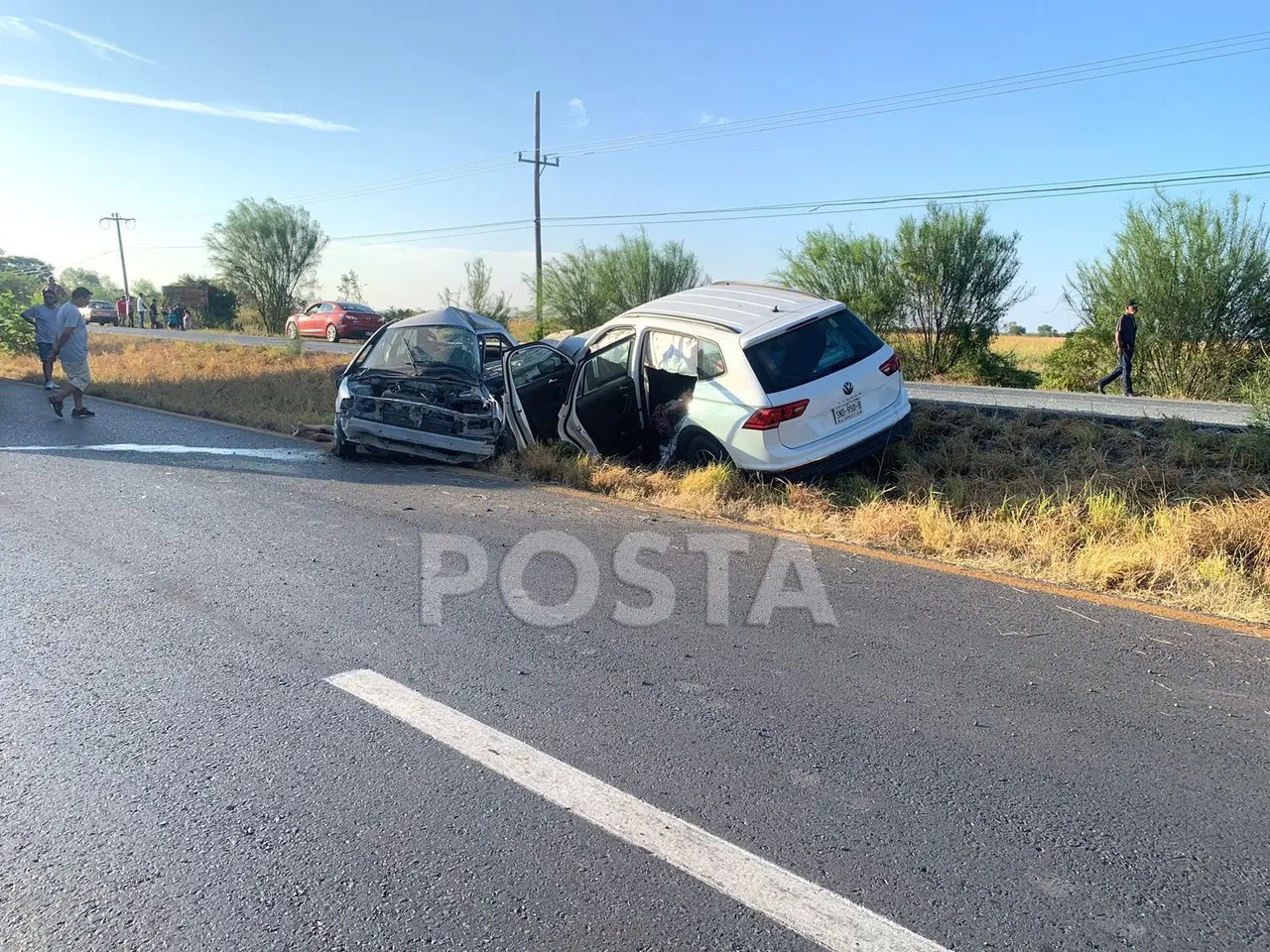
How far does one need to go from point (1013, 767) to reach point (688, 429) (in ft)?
17.1

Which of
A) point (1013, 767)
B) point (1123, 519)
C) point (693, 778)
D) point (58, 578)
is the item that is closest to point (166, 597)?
point (58, 578)

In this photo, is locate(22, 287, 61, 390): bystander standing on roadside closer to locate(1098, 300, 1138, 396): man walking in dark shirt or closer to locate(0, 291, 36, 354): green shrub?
locate(0, 291, 36, 354): green shrub

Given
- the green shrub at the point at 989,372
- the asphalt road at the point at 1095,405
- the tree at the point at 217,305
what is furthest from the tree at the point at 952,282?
the tree at the point at 217,305

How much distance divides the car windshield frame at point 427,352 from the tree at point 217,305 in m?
46.6

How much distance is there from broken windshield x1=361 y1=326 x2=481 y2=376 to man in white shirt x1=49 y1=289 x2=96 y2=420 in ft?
15.5

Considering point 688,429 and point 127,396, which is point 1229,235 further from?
point 127,396

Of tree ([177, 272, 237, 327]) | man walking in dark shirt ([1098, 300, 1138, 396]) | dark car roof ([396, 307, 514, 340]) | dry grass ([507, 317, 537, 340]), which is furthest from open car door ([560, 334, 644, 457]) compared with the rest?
tree ([177, 272, 237, 327])

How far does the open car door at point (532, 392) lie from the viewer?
9.20 metres

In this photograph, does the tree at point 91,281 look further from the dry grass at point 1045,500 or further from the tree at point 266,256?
the dry grass at point 1045,500

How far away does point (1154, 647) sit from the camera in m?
4.23

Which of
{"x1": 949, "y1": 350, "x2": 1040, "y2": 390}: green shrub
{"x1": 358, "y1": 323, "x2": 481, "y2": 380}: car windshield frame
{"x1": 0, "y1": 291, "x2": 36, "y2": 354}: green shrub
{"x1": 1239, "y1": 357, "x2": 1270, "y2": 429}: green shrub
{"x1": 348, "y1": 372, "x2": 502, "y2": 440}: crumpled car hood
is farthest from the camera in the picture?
{"x1": 949, "y1": 350, "x2": 1040, "y2": 390}: green shrub

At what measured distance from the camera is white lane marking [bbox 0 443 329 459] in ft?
32.3

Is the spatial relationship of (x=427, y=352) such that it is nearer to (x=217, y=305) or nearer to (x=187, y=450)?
(x=187, y=450)

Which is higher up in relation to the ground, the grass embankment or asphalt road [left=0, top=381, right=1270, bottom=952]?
the grass embankment
